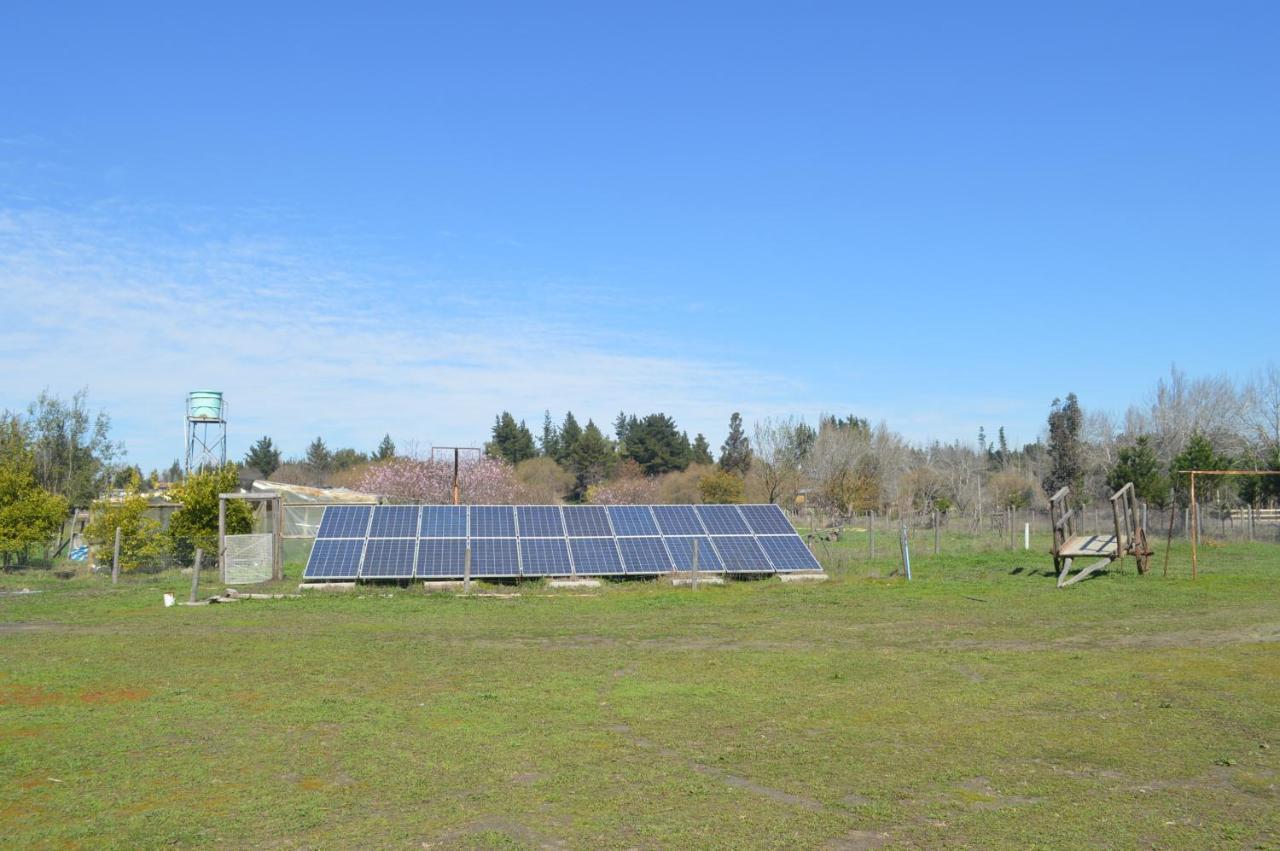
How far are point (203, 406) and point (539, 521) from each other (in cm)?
2579

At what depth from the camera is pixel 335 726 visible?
1111 centimetres

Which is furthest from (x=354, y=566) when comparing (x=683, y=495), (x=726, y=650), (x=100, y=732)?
(x=683, y=495)

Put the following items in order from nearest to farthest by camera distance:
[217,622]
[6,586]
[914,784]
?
[914,784] → [217,622] → [6,586]

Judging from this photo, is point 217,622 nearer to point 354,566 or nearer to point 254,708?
point 354,566

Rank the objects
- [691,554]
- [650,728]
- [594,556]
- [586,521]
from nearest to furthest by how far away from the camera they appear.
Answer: [650,728] < [594,556] < [691,554] < [586,521]

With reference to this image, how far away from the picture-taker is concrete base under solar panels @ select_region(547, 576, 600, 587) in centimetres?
2605

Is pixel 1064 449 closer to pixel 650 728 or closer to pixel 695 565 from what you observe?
pixel 695 565

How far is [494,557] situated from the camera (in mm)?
26766

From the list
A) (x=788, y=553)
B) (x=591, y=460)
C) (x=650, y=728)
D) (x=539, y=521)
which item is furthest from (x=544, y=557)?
(x=591, y=460)

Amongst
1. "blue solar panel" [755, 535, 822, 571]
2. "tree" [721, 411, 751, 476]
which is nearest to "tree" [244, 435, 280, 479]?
"tree" [721, 411, 751, 476]

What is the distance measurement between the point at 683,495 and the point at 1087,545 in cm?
5928

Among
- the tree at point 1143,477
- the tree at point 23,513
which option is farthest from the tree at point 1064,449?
the tree at point 23,513

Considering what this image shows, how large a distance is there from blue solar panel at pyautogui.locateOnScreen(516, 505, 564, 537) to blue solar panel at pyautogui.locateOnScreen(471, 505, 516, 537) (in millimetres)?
255

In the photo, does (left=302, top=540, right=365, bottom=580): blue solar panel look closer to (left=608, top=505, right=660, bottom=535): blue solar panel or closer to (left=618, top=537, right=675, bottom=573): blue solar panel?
(left=618, top=537, right=675, bottom=573): blue solar panel
